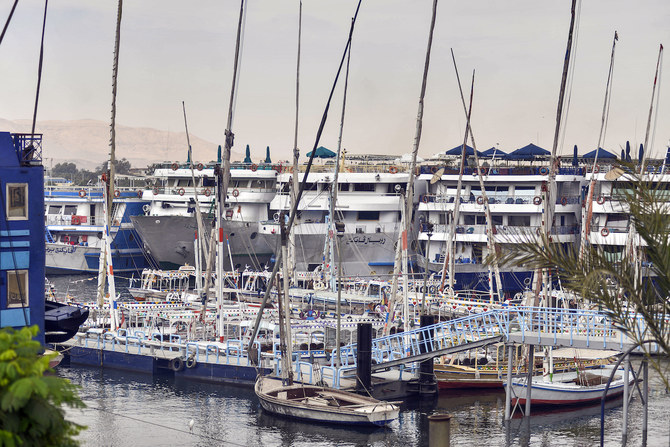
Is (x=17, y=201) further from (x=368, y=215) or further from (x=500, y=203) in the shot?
(x=368, y=215)

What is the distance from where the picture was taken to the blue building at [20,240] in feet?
85.9

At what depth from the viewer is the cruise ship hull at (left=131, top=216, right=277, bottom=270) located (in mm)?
81438

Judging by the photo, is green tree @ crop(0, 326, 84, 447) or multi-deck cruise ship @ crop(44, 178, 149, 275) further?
multi-deck cruise ship @ crop(44, 178, 149, 275)

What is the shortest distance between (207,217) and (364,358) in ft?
154

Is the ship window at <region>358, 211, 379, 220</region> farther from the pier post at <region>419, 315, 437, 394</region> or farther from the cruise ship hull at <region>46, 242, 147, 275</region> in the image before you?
the pier post at <region>419, 315, 437, 394</region>

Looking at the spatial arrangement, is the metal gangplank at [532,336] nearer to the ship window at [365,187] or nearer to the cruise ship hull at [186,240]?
the ship window at [365,187]

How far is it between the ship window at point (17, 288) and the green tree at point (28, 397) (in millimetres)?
13398

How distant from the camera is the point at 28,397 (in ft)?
40.9

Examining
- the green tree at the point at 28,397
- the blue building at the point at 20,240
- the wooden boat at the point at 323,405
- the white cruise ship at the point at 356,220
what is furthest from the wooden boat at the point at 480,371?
the white cruise ship at the point at 356,220

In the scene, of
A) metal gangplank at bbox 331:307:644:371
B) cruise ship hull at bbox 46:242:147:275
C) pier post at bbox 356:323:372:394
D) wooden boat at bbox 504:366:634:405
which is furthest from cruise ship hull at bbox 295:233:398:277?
pier post at bbox 356:323:372:394

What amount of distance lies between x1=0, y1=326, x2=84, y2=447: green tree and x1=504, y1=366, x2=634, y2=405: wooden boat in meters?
24.8

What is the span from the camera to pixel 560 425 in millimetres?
34875

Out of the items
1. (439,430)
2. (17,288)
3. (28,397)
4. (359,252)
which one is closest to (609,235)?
(359,252)

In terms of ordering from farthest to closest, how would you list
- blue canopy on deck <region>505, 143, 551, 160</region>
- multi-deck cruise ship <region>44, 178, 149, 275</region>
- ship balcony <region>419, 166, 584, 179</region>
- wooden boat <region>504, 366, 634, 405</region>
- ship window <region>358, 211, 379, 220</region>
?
1. multi-deck cruise ship <region>44, 178, 149, 275</region>
2. ship window <region>358, 211, 379, 220</region>
3. blue canopy on deck <region>505, 143, 551, 160</region>
4. ship balcony <region>419, 166, 584, 179</region>
5. wooden boat <region>504, 366, 634, 405</region>
